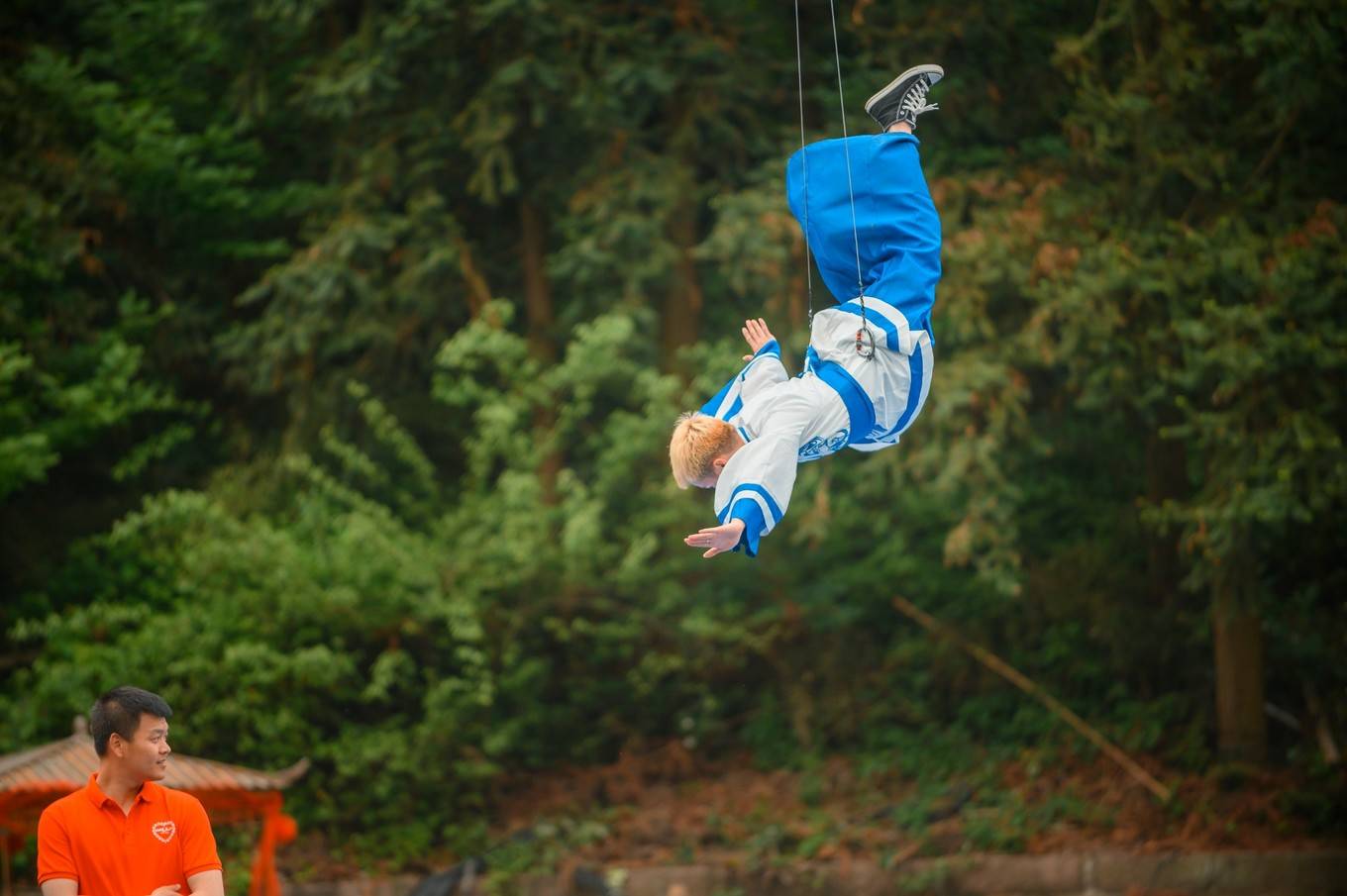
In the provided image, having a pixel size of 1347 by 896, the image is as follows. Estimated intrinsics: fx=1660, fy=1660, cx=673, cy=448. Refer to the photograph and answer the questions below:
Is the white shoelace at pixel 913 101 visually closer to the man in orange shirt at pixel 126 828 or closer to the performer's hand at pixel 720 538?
the performer's hand at pixel 720 538

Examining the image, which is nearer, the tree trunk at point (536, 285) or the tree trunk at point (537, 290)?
the tree trunk at point (537, 290)

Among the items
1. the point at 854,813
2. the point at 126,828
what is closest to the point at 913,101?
the point at 126,828

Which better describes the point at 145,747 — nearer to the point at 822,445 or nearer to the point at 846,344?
the point at 822,445

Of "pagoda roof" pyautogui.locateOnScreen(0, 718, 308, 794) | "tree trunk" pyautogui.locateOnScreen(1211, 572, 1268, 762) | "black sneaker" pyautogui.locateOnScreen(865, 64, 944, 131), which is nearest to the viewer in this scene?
"black sneaker" pyautogui.locateOnScreen(865, 64, 944, 131)

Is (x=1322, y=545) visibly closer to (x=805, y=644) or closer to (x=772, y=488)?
(x=805, y=644)

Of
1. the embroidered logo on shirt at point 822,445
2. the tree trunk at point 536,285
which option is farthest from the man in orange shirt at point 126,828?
the tree trunk at point 536,285

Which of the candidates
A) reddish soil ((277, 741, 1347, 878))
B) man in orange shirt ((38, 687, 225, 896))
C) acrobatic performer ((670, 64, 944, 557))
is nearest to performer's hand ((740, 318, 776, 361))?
acrobatic performer ((670, 64, 944, 557))

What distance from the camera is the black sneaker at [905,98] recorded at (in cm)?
558

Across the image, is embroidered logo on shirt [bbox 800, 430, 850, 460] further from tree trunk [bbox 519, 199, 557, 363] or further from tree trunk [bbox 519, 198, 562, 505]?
tree trunk [bbox 519, 199, 557, 363]

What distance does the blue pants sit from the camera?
214 inches

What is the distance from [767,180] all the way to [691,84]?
1.31 metres

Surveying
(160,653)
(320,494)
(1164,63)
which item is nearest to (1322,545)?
(1164,63)

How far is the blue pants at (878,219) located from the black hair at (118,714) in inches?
102

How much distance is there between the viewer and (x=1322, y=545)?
12766 mm
